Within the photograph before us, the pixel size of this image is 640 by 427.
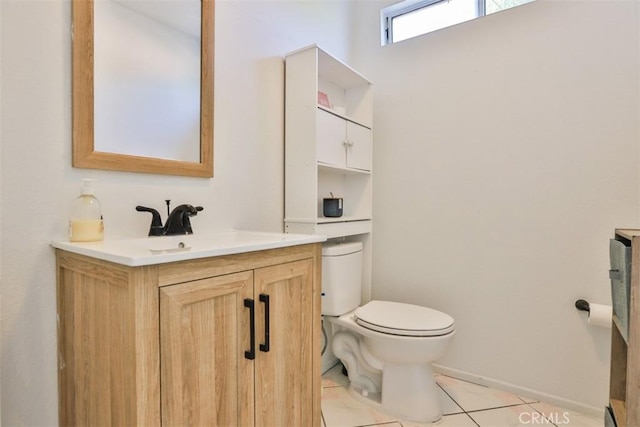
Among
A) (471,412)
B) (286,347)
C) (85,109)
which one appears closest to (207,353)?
(286,347)

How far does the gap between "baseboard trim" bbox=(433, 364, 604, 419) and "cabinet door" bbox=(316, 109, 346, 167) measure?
136 cm

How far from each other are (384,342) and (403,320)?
14cm

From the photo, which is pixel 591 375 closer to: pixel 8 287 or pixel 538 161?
pixel 538 161

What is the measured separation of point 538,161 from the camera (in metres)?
1.66

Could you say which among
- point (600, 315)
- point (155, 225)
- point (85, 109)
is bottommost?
point (600, 315)

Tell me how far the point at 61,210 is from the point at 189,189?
397 millimetres

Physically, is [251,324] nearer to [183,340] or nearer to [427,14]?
[183,340]

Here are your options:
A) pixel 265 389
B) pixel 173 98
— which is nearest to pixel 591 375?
pixel 265 389

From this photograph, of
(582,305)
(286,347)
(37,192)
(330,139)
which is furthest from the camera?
(330,139)

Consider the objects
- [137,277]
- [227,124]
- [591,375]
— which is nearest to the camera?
[137,277]

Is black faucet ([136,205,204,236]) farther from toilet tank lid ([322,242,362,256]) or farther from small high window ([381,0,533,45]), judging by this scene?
small high window ([381,0,533,45])

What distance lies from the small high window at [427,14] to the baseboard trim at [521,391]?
2013 millimetres

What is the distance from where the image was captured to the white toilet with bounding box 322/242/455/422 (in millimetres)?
1467

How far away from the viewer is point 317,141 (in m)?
1.55
